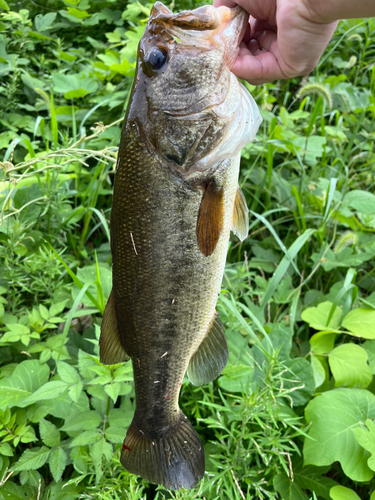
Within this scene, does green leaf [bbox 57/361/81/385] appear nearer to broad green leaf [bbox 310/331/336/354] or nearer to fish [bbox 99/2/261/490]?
fish [bbox 99/2/261/490]

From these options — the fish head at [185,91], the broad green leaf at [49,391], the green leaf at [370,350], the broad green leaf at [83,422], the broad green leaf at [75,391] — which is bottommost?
the broad green leaf at [83,422]

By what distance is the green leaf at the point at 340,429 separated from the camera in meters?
1.86

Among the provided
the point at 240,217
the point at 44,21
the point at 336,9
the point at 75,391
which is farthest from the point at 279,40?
the point at 44,21

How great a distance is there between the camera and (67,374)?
1.81 meters

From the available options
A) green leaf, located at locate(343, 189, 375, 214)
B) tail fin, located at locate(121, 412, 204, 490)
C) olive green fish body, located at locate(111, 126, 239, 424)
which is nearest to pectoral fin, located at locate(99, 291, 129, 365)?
olive green fish body, located at locate(111, 126, 239, 424)

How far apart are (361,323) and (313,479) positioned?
0.84 m

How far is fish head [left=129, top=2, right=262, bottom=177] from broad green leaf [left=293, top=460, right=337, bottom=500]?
4.87 feet

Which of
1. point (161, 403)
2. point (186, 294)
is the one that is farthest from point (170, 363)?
point (186, 294)

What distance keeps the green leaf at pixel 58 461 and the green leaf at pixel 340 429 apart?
102cm

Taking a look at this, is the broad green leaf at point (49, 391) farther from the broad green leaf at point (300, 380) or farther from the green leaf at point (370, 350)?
the green leaf at point (370, 350)

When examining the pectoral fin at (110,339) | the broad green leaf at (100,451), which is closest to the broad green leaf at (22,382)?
the broad green leaf at (100,451)

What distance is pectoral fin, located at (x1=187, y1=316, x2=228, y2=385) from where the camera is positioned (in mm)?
1690

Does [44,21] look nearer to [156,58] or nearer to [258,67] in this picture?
[258,67]

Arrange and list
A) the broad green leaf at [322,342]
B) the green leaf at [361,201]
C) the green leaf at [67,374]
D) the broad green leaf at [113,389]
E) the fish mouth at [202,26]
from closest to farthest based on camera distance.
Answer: the fish mouth at [202,26] < the broad green leaf at [113,389] < the green leaf at [67,374] < the broad green leaf at [322,342] < the green leaf at [361,201]
